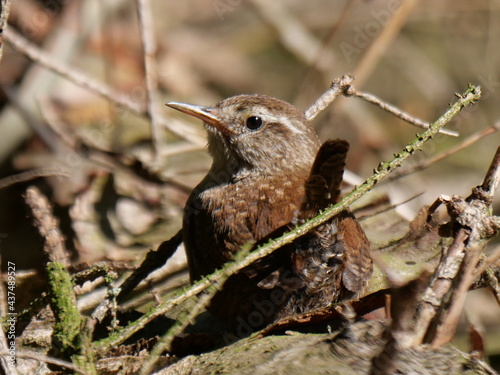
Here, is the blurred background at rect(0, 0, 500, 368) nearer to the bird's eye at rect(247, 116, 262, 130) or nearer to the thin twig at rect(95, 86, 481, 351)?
the bird's eye at rect(247, 116, 262, 130)

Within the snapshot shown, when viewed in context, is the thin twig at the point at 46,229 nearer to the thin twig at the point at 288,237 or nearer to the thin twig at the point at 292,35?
the thin twig at the point at 288,237

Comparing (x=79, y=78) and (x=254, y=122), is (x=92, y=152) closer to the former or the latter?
(x=79, y=78)

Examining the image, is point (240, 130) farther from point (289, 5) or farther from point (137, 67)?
point (289, 5)

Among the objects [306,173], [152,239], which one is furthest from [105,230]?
[306,173]

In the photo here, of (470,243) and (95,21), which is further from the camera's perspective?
(95,21)

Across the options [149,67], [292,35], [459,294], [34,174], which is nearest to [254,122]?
[149,67]

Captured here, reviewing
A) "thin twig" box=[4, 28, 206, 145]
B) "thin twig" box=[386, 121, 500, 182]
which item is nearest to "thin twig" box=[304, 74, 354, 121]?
"thin twig" box=[386, 121, 500, 182]
